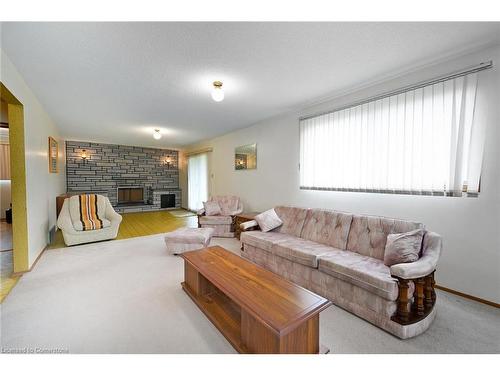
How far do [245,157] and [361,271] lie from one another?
3811mm

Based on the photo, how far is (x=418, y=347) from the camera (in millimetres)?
1492

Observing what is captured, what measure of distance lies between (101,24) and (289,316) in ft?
8.38

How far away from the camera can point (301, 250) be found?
2.41 meters

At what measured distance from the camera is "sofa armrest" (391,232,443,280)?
1.57 metres

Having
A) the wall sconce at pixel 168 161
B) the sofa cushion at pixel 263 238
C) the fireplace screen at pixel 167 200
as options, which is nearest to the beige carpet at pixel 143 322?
the sofa cushion at pixel 263 238

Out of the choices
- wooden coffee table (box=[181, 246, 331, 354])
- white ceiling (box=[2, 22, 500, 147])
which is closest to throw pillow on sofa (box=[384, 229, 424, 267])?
wooden coffee table (box=[181, 246, 331, 354])

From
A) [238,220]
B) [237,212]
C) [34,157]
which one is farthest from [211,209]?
[34,157]

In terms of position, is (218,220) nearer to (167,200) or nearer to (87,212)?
(87,212)

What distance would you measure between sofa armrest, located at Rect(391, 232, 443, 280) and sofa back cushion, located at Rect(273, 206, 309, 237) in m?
1.49

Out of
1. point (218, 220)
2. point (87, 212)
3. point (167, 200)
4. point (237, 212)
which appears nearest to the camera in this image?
point (87, 212)

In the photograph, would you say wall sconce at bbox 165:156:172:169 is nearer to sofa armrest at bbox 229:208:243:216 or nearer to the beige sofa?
sofa armrest at bbox 229:208:243:216

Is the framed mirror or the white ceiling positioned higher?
the white ceiling

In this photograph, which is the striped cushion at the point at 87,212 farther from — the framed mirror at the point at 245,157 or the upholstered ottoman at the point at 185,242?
the framed mirror at the point at 245,157

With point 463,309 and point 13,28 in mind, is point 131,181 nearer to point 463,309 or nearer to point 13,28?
point 13,28
